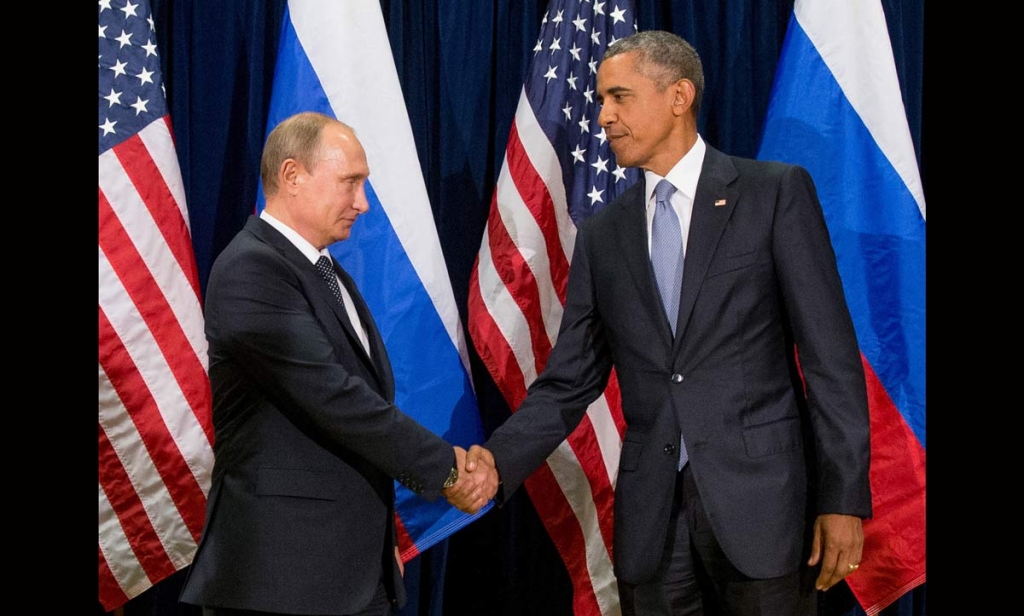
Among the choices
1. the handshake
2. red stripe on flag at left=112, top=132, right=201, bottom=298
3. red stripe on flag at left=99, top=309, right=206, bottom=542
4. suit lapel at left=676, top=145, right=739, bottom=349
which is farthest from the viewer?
red stripe on flag at left=112, top=132, right=201, bottom=298

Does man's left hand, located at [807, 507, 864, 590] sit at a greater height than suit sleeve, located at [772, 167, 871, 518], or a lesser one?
lesser

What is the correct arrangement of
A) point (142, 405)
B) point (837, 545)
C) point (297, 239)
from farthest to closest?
point (142, 405), point (297, 239), point (837, 545)

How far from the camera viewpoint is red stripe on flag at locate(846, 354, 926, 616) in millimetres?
3094

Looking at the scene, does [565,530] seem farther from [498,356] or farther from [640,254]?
[640,254]

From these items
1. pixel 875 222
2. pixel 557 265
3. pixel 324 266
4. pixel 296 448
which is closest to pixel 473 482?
pixel 296 448

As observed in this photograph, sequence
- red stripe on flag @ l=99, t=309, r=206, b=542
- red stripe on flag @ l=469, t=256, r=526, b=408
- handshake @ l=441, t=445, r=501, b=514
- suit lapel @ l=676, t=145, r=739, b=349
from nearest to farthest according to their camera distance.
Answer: suit lapel @ l=676, t=145, r=739, b=349 → handshake @ l=441, t=445, r=501, b=514 → red stripe on flag @ l=99, t=309, r=206, b=542 → red stripe on flag @ l=469, t=256, r=526, b=408

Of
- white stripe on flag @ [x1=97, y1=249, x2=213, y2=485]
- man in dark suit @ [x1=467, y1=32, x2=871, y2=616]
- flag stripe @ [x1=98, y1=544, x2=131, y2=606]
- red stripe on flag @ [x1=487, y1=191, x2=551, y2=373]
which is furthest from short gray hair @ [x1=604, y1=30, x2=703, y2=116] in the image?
flag stripe @ [x1=98, y1=544, x2=131, y2=606]

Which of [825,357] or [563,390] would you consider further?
[563,390]

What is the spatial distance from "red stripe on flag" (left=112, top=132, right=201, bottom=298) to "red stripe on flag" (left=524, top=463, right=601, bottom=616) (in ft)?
4.11

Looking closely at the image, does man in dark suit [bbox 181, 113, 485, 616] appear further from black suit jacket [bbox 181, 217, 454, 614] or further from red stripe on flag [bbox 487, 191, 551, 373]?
red stripe on flag [bbox 487, 191, 551, 373]

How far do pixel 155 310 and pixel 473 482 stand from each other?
1187 millimetres

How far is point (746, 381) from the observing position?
2225mm

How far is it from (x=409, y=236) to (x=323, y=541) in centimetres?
128

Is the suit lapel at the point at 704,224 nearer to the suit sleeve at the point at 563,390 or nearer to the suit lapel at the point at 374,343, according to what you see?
the suit sleeve at the point at 563,390
